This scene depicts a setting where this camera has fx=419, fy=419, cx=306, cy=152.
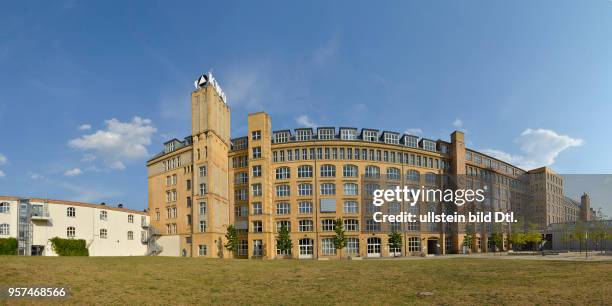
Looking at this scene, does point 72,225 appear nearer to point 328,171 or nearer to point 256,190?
point 256,190

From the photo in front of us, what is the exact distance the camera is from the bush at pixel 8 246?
54.9m

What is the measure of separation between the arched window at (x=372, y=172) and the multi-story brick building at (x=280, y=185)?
0.18 metres

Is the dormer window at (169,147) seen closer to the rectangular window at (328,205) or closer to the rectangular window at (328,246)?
the rectangular window at (328,205)

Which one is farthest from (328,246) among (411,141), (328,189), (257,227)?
(411,141)

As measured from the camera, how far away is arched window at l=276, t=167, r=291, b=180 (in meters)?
76.8

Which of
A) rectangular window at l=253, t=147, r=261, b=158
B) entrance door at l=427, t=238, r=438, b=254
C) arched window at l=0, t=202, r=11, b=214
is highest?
rectangular window at l=253, t=147, r=261, b=158

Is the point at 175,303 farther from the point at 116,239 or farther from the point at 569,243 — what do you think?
the point at 569,243

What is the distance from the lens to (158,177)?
8269 cm

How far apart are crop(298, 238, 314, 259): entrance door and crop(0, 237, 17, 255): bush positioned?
42440mm

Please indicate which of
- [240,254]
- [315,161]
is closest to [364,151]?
[315,161]

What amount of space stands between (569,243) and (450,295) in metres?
82.8

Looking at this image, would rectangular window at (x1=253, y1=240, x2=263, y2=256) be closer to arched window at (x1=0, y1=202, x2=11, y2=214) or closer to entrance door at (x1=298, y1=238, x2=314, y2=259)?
entrance door at (x1=298, y1=238, x2=314, y2=259)

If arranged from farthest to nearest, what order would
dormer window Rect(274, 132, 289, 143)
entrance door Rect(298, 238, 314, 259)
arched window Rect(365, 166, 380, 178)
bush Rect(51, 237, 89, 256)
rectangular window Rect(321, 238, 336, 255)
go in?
dormer window Rect(274, 132, 289, 143) < arched window Rect(365, 166, 380, 178) < entrance door Rect(298, 238, 314, 259) < rectangular window Rect(321, 238, 336, 255) < bush Rect(51, 237, 89, 256)

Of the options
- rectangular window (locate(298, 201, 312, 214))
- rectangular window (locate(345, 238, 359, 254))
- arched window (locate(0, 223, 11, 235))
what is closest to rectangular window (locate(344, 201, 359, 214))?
rectangular window (locate(345, 238, 359, 254))
